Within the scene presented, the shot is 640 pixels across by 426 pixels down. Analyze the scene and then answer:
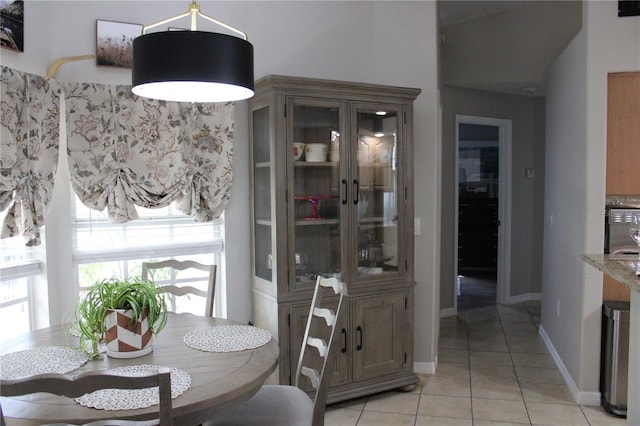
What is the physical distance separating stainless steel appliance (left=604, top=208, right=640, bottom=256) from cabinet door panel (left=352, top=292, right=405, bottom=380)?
52.7 inches

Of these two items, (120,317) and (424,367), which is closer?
(120,317)

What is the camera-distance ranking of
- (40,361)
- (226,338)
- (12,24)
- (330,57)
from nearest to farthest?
(40,361) < (226,338) < (12,24) < (330,57)

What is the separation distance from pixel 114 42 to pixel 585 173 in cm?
290

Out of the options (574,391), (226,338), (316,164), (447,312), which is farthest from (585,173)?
(447,312)

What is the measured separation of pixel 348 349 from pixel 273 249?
0.80 metres

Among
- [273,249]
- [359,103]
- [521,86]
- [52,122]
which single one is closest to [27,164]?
[52,122]

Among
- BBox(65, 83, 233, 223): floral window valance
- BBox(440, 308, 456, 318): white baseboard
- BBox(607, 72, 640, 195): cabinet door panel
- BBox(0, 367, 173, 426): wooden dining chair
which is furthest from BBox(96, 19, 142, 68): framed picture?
BBox(440, 308, 456, 318): white baseboard

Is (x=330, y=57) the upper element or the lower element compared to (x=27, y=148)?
upper

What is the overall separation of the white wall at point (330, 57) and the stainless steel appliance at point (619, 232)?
3.60ft

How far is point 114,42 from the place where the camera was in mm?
2934

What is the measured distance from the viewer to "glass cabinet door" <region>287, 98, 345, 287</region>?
10.4 ft

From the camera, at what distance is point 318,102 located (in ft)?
10.4

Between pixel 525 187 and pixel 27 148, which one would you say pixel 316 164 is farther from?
pixel 525 187

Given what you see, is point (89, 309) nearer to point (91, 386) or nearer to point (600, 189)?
point (91, 386)
